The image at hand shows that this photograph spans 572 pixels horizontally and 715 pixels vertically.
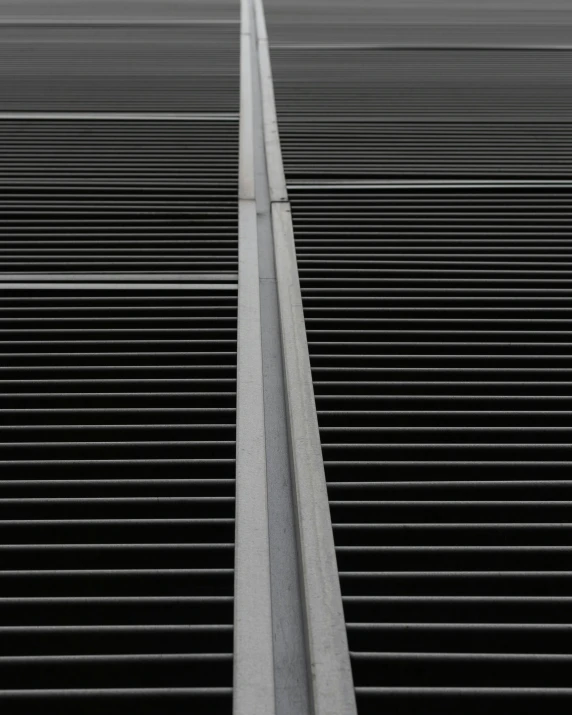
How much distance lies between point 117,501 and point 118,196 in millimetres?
2110

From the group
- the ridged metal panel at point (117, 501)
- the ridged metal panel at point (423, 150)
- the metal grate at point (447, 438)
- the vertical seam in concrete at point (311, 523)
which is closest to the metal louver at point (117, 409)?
the ridged metal panel at point (117, 501)

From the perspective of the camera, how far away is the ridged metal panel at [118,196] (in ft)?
10.3

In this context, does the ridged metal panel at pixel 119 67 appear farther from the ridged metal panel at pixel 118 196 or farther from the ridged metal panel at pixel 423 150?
the ridged metal panel at pixel 423 150

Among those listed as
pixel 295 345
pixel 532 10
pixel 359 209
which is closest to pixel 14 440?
pixel 295 345

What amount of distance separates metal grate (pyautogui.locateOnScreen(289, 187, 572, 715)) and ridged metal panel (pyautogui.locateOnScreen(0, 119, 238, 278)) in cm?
45

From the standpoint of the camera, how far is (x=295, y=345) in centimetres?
255

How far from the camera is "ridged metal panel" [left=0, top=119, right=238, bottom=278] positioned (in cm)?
314

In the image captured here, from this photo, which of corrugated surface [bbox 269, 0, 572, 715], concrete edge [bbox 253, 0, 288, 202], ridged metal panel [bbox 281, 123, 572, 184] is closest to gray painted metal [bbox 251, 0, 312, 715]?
corrugated surface [bbox 269, 0, 572, 715]

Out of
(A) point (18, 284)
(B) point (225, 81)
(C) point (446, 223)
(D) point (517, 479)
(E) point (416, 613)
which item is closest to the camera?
(E) point (416, 613)

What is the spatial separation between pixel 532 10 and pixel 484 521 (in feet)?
28.3

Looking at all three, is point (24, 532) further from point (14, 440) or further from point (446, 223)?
point (446, 223)

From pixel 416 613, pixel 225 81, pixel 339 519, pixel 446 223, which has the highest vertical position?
pixel 225 81

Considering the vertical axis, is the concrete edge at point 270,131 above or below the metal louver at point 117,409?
above

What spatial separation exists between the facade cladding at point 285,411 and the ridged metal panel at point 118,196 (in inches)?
0.7
